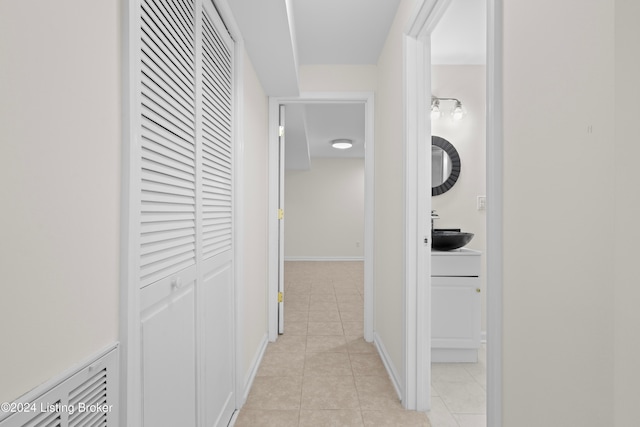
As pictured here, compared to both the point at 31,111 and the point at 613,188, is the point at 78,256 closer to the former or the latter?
the point at 31,111

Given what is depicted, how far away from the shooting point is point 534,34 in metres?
0.82

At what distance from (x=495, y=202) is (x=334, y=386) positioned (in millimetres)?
1792

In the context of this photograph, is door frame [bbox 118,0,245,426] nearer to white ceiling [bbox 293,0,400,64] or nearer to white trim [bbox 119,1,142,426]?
white trim [bbox 119,1,142,426]

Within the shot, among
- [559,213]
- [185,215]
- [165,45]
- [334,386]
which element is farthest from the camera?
[334,386]

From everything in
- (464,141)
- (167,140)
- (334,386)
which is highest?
(464,141)

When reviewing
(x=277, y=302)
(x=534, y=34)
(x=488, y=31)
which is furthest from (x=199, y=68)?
(x=277, y=302)

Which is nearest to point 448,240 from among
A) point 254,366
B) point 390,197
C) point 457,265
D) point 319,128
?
point 457,265

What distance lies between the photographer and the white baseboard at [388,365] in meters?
2.15

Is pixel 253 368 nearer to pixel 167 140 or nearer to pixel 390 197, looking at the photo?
pixel 390 197

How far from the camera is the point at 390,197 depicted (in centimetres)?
247

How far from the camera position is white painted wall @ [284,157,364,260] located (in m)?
8.62

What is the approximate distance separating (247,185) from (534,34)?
1771 millimetres

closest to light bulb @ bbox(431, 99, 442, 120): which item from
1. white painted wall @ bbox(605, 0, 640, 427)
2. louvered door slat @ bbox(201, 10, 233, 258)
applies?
louvered door slat @ bbox(201, 10, 233, 258)

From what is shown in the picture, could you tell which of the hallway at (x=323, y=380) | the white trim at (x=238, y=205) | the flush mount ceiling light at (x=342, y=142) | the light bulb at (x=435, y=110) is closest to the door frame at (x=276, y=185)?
the hallway at (x=323, y=380)
